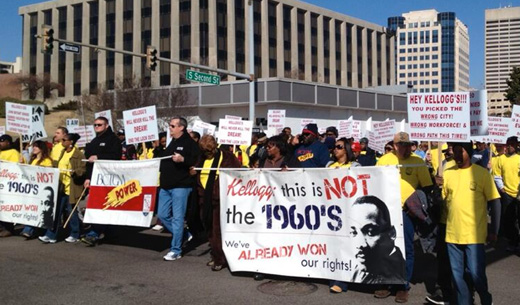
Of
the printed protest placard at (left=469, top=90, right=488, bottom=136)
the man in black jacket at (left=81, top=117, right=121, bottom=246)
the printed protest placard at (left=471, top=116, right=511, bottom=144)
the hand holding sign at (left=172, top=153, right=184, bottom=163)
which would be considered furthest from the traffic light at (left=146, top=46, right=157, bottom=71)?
Result: the printed protest placard at (left=469, top=90, right=488, bottom=136)

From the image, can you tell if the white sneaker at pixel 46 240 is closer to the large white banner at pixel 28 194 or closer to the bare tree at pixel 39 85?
the large white banner at pixel 28 194

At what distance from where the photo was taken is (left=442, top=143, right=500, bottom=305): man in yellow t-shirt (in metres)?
5.05

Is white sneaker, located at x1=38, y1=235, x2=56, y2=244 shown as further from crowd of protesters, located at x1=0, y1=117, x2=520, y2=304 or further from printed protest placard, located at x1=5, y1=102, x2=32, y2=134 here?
printed protest placard, located at x1=5, y1=102, x2=32, y2=134

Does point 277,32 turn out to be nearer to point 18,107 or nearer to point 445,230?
point 18,107

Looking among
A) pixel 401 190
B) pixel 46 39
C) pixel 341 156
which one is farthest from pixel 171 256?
pixel 46 39

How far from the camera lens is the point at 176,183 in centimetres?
802

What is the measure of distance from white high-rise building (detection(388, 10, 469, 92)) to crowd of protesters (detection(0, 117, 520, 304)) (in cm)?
18409

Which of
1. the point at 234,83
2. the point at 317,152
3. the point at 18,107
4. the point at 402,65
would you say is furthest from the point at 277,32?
the point at 402,65

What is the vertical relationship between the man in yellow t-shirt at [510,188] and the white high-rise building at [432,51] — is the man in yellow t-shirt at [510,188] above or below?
below

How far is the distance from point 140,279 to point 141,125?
4692 millimetres

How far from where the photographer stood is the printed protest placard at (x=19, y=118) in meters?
12.3

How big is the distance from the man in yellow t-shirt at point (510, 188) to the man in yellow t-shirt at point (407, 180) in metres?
3.29

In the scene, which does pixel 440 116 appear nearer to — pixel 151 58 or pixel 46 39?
pixel 151 58

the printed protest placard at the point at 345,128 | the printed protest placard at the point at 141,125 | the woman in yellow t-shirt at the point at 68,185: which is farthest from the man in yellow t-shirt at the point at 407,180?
the printed protest placard at the point at 345,128
